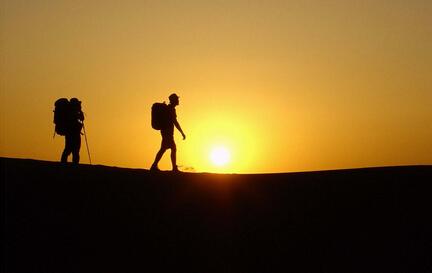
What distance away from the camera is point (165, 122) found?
18.2m

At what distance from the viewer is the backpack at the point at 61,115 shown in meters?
18.6

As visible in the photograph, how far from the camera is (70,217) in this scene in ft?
42.9

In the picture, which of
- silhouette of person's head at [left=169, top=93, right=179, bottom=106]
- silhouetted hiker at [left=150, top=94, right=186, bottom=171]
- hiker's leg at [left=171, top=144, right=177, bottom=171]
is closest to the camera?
silhouette of person's head at [left=169, top=93, right=179, bottom=106]

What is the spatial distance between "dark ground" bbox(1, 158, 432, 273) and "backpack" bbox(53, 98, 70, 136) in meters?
1.96

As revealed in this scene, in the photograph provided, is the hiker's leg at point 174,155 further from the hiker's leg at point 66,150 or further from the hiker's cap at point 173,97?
the hiker's leg at point 66,150

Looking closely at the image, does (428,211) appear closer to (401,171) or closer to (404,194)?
(404,194)

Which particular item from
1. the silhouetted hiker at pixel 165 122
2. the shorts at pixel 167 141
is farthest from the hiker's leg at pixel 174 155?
the shorts at pixel 167 141

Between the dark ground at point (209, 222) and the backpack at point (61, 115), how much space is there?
6.43ft

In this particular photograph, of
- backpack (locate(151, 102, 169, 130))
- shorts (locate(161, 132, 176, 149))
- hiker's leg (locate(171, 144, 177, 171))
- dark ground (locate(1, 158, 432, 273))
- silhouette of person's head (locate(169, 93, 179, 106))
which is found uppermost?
silhouette of person's head (locate(169, 93, 179, 106))

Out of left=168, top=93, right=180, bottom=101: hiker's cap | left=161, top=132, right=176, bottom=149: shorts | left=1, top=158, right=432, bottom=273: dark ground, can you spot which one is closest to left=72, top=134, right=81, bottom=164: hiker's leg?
left=1, top=158, right=432, bottom=273: dark ground

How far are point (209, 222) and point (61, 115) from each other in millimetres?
6632

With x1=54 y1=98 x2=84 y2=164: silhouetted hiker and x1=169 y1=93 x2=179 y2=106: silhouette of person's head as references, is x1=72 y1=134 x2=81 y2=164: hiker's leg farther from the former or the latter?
x1=169 y1=93 x2=179 y2=106: silhouette of person's head

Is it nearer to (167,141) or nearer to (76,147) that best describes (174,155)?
(167,141)

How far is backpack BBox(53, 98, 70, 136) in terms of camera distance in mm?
18562
